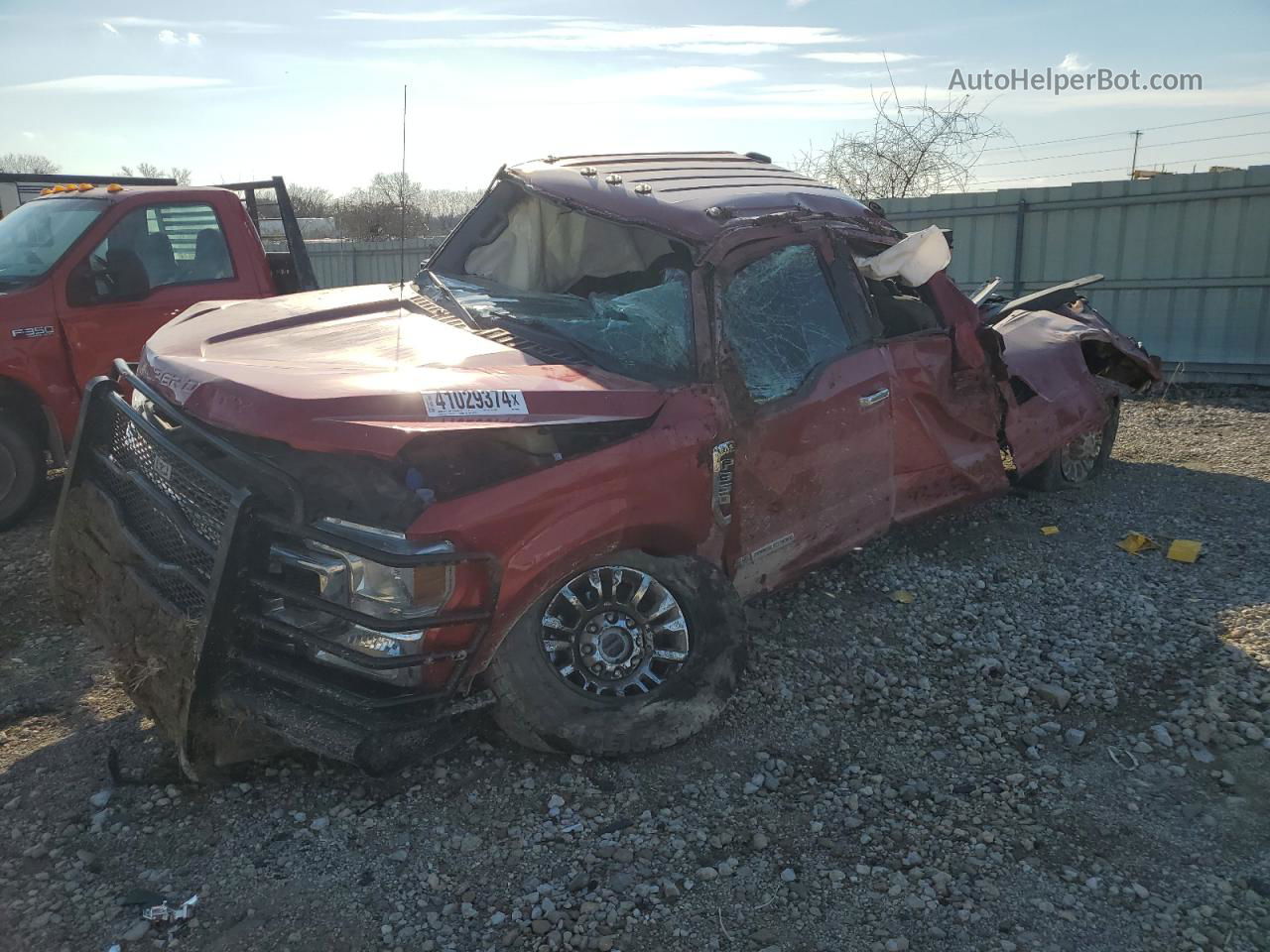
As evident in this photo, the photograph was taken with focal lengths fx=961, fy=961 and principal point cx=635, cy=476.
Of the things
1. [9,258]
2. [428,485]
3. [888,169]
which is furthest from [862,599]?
[888,169]

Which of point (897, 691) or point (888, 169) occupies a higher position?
point (888, 169)

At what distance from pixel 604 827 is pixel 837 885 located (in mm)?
717

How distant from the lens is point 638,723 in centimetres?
329

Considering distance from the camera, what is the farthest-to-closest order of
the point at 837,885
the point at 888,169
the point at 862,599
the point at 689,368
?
the point at 888,169 → the point at 862,599 → the point at 689,368 → the point at 837,885

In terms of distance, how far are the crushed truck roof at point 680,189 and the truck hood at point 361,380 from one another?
0.88 meters

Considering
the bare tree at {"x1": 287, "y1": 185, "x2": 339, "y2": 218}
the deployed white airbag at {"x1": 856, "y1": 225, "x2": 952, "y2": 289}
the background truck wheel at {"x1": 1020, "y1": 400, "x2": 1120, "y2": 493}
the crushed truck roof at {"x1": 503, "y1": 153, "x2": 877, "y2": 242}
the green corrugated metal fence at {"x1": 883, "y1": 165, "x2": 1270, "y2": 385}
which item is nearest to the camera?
the crushed truck roof at {"x1": 503, "y1": 153, "x2": 877, "y2": 242}

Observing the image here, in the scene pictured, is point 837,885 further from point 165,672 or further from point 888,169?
point 888,169

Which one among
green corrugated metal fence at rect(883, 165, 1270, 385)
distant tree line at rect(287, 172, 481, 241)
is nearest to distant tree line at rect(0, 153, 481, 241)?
distant tree line at rect(287, 172, 481, 241)

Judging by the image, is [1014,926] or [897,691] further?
[897,691]

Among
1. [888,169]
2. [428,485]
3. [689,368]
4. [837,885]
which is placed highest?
[888,169]

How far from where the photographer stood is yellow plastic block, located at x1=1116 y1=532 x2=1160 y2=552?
5230 millimetres

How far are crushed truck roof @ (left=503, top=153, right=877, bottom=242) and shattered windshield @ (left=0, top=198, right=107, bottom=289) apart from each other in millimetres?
2983

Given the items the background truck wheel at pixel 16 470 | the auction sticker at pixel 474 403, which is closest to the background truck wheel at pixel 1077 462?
the auction sticker at pixel 474 403

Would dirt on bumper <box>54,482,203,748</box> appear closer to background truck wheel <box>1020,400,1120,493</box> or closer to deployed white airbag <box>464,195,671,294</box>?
deployed white airbag <box>464,195,671,294</box>
